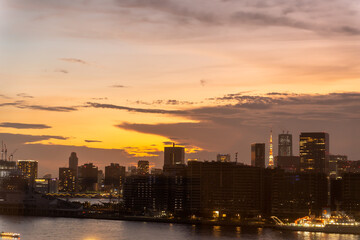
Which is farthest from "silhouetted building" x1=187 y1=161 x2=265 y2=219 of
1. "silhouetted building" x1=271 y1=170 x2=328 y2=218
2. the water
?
the water

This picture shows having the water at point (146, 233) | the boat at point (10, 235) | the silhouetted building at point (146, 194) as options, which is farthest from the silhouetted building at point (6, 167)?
the boat at point (10, 235)

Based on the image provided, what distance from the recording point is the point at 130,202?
14900 cm

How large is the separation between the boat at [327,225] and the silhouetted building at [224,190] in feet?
56.1

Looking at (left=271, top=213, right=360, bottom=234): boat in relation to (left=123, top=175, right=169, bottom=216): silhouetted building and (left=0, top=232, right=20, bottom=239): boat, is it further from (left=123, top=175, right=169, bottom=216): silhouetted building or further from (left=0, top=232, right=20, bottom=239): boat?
(left=0, top=232, right=20, bottom=239): boat

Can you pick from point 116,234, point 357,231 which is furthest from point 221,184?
point 116,234

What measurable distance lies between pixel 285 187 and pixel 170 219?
23.1 meters

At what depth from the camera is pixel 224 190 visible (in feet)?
449

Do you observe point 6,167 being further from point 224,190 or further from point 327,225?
point 327,225

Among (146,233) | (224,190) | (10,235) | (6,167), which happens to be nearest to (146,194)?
(224,190)

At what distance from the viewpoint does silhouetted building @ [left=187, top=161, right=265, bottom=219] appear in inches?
5212

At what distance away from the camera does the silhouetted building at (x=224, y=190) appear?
132375mm

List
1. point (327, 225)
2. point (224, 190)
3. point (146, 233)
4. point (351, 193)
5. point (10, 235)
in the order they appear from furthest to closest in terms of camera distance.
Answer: point (224, 190) → point (351, 193) → point (327, 225) → point (146, 233) → point (10, 235)

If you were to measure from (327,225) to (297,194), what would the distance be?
20778mm

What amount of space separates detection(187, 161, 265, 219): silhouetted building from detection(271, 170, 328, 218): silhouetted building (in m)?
3.84
